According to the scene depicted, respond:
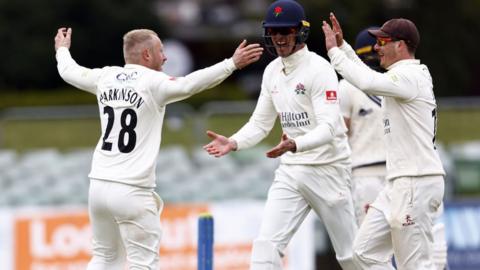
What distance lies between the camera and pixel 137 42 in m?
9.70

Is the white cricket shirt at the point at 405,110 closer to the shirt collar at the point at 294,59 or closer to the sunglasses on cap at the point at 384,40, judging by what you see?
the sunglasses on cap at the point at 384,40

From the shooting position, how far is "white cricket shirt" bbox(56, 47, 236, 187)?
9539mm

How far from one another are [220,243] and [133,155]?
17.5ft

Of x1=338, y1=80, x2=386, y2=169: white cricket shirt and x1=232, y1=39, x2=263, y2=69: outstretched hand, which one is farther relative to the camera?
x1=338, y1=80, x2=386, y2=169: white cricket shirt

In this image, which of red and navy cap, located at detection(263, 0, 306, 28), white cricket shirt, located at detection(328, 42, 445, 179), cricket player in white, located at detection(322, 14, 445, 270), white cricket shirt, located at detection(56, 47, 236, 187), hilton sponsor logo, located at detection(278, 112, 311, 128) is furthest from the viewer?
hilton sponsor logo, located at detection(278, 112, 311, 128)

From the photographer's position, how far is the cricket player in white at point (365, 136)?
11.0 metres

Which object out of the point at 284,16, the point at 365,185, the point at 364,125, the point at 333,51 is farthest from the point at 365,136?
the point at 333,51

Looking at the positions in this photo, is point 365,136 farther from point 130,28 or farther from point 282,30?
point 130,28

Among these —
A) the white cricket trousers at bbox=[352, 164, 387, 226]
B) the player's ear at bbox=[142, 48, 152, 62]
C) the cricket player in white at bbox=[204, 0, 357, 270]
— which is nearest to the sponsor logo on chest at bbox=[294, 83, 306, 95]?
the cricket player in white at bbox=[204, 0, 357, 270]

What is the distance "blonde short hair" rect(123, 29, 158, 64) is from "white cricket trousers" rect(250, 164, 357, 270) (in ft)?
4.86

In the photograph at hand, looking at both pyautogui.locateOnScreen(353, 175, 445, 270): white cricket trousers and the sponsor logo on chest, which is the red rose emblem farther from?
pyautogui.locateOnScreen(353, 175, 445, 270): white cricket trousers

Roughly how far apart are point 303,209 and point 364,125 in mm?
1210

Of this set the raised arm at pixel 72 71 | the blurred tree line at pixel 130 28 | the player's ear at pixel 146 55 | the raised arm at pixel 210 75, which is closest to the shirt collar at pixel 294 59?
the raised arm at pixel 210 75

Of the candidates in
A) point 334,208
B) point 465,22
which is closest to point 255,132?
point 334,208
